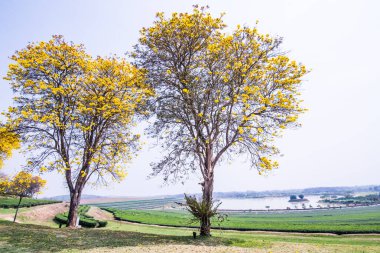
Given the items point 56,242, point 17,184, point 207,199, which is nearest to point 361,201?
point 207,199

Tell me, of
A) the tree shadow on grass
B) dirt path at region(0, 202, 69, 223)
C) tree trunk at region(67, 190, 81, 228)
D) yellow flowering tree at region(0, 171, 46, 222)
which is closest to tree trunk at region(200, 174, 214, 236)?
the tree shadow on grass

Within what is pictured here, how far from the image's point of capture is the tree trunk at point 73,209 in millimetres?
21641

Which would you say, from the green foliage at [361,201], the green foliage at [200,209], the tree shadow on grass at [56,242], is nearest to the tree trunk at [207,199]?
the green foliage at [200,209]

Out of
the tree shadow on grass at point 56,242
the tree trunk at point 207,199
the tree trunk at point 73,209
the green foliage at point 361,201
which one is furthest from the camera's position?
the green foliage at point 361,201

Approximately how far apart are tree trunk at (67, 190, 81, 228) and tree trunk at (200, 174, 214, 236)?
12.0 m

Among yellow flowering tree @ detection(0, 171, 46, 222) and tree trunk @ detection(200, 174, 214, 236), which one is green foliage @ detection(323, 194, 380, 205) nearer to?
tree trunk @ detection(200, 174, 214, 236)

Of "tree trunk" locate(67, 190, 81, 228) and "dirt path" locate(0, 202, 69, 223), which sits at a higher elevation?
"tree trunk" locate(67, 190, 81, 228)

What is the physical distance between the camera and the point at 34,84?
20078 mm

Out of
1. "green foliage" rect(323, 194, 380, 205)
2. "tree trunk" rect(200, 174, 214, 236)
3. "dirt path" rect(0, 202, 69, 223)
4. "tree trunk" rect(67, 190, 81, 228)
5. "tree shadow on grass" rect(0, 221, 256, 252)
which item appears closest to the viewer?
"tree shadow on grass" rect(0, 221, 256, 252)

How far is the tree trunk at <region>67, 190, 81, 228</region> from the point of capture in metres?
21.6

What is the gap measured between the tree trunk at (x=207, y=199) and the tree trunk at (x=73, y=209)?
12.0m

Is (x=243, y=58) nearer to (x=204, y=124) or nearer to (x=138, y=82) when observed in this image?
(x=204, y=124)

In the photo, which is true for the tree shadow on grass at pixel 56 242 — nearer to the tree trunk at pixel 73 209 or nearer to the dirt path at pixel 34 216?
the tree trunk at pixel 73 209

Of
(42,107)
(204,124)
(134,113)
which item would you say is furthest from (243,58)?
(42,107)
